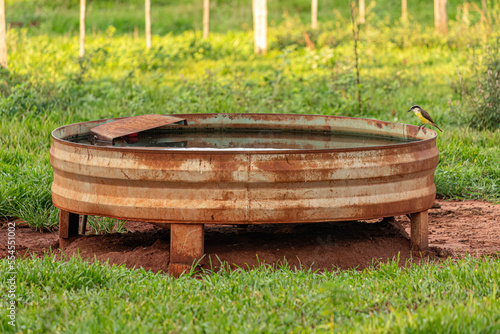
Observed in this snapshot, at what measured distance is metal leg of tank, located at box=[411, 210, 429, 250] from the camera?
386cm

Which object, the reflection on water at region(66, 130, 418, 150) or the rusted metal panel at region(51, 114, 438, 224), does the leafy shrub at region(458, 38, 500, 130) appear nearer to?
the reflection on water at region(66, 130, 418, 150)

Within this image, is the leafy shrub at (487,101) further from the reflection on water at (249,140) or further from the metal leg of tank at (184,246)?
the metal leg of tank at (184,246)

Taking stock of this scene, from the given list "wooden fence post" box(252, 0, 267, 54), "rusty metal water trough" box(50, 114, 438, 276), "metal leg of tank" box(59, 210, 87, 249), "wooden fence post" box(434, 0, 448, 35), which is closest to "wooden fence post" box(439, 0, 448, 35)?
"wooden fence post" box(434, 0, 448, 35)

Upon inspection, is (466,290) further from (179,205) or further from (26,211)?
(26,211)

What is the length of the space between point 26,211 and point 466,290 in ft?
11.4

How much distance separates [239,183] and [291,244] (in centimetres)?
76

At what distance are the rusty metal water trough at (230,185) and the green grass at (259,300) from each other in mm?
316

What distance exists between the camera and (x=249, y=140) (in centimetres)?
475

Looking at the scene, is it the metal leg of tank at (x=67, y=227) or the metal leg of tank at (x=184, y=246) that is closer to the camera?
the metal leg of tank at (x=184, y=246)

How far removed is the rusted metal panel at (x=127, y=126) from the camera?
421 cm

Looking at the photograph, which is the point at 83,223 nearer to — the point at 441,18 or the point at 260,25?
the point at 260,25

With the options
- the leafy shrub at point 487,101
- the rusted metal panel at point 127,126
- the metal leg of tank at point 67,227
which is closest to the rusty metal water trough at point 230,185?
the metal leg of tank at point 67,227

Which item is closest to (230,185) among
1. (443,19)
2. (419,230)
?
(419,230)

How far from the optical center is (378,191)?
11.6ft
